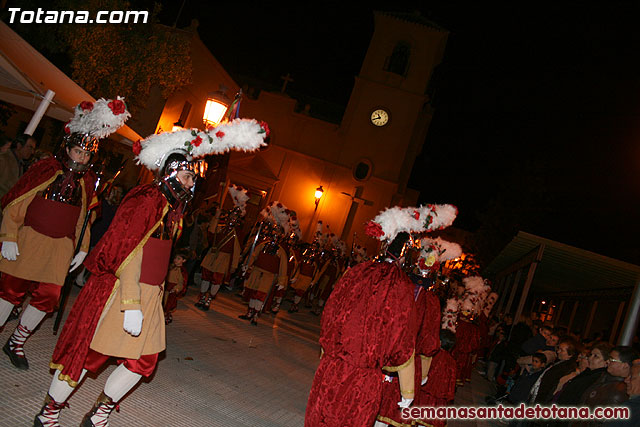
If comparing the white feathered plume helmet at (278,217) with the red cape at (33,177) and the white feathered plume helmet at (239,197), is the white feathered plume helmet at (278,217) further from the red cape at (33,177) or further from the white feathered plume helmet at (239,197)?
the red cape at (33,177)

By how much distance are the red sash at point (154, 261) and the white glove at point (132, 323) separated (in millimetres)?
298

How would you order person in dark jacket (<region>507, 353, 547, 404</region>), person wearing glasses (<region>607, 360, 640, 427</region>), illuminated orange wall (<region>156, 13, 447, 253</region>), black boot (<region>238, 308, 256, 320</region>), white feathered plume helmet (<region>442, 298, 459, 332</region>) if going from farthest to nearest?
illuminated orange wall (<region>156, 13, 447, 253</region>), black boot (<region>238, 308, 256, 320</region>), person in dark jacket (<region>507, 353, 547, 404</region>), white feathered plume helmet (<region>442, 298, 459, 332</region>), person wearing glasses (<region>607, 360, 640, 427</region>)

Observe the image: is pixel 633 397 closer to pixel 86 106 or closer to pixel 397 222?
pixel 397 222

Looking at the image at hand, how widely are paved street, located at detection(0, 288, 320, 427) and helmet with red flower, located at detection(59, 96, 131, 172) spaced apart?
2.06 meters

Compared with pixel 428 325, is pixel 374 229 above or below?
above

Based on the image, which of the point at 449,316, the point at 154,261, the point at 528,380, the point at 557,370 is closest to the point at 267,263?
the point at 449,316

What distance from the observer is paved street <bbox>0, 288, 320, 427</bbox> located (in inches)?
173

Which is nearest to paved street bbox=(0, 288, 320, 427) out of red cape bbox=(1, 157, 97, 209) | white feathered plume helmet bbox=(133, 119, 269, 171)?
red cape bbox=(1, 157, 97, 209)

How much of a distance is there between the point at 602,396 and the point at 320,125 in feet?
86.8

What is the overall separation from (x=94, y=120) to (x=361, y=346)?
11.1ft

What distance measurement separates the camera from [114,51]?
1423 centimetres

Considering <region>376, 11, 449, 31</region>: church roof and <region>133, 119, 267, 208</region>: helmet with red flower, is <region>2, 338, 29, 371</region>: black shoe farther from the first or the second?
<region>376, 11, 449, 31</region>: church roof

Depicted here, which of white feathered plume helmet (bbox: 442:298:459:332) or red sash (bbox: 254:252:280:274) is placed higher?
white feathered plume helmet (bbox: 442:298:459:332)

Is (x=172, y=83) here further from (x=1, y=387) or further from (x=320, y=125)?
(x=320, y=125)
